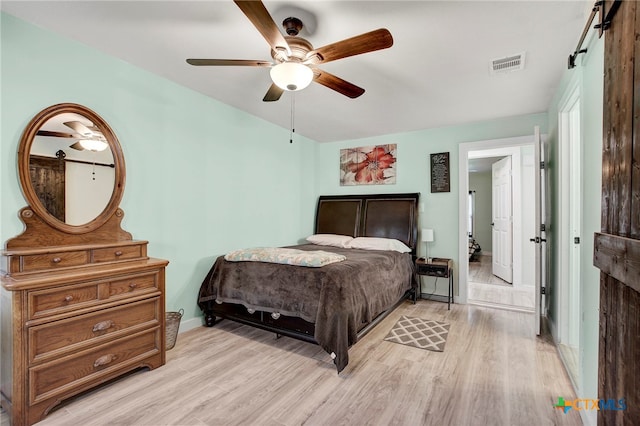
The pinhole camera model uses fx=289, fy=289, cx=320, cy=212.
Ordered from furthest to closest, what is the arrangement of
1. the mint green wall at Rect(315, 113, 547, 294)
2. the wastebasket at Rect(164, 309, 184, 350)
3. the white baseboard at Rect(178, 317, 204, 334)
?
the mint green wall at Rect(315, 113, 547, 294) < the white baseboard at Rect(178, 317, 204, 334) < the wastebasket at Rect(164, 309, 184, 350)

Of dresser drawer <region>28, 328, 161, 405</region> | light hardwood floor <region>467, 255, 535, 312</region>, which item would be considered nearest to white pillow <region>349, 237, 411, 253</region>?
light hardwood floor <region>467, 255, 535, 312</region>

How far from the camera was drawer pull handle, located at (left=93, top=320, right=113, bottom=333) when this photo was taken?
1.98 m

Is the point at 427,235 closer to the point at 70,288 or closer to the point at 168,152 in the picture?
the point at 168,152

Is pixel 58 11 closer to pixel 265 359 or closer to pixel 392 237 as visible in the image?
pixel 265 359

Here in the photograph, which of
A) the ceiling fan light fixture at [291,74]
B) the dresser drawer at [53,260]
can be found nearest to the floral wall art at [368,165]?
the ceiling fan light fixture at [291,74]

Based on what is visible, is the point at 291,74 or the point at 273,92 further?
the point at 273,92

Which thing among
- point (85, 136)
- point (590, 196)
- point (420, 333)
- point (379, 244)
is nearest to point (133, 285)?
point (85, 136)

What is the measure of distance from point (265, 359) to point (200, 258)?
1.36 meters

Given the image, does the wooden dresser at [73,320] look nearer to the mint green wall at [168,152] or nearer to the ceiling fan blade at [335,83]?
the mint green wall at [168,152]

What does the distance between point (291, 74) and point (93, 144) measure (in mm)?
1780

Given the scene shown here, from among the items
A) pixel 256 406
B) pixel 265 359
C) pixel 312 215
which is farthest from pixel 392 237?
pixel 256 406

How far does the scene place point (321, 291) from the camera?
243 centimetres

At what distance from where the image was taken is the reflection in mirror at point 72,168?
83.0 inches

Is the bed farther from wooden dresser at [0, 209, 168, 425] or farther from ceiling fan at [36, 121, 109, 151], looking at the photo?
ceiling fan at [36, 121, 109, 151]
